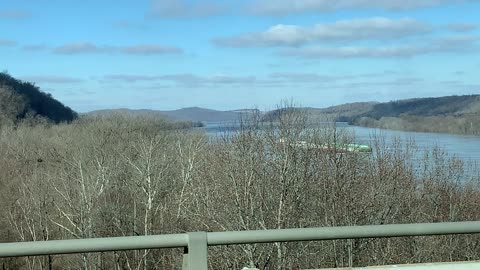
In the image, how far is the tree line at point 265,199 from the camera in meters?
27.7

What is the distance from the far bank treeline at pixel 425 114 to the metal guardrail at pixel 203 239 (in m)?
37.2

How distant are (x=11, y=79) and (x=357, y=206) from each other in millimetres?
97689

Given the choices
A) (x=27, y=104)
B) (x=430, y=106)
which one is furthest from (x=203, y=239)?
(x=27, y=104)

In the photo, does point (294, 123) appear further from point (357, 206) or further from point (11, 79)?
point (11, 79)

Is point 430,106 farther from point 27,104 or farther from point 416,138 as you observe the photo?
point 27,104

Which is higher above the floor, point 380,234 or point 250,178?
point 380,234

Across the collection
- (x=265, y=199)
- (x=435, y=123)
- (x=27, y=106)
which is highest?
(x=27, y=106)

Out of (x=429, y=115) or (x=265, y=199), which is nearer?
(x=265, y=199)

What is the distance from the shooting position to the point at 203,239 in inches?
141

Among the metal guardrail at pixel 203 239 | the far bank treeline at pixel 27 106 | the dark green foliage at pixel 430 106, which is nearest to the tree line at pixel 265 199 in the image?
the metal guardrail at pixel 203 239

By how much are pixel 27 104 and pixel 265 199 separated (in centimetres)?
8654

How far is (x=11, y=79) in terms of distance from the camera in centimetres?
11381

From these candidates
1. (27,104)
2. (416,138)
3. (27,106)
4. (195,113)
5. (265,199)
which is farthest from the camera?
(27,104)

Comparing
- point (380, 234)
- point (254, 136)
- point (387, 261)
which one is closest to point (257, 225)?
point (254, 136)
